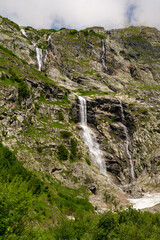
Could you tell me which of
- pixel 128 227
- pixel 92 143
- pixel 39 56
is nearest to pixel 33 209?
pixel 128 227

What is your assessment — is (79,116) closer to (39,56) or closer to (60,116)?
(60,116)

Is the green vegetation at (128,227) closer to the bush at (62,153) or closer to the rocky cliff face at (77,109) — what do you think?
the rocky cliff face at (77,109)

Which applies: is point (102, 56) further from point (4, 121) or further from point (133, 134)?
point (4, 121)

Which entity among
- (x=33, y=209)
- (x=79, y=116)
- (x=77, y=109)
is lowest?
(x=33, y=209)

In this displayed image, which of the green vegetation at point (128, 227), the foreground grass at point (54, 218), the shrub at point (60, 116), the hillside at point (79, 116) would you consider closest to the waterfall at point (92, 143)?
the hillside at point (79, 116)

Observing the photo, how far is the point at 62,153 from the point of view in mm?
45531

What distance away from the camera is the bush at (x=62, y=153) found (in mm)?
44831

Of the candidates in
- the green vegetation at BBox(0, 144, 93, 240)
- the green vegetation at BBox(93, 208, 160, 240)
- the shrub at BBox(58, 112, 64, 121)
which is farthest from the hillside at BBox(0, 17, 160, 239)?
the green vegetation at BBox(93, 208, 160, 240)

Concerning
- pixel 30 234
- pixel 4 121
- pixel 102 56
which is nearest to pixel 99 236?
pixel 30 234

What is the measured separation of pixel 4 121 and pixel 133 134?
4906 centimetres

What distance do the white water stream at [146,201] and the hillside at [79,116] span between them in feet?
8.38

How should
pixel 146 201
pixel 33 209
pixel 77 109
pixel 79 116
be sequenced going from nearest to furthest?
pixel 33 209 < pixel 146 201 < pixel 79 116 < pixel 77 109

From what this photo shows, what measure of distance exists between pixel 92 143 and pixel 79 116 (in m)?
14.5

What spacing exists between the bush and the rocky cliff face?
0.25ft
